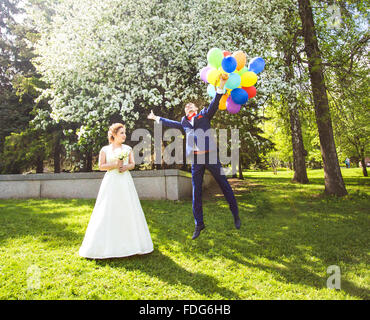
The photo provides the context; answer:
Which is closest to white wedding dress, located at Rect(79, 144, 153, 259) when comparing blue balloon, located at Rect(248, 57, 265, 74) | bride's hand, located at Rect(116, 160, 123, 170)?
bride's hand, located at Rect(116, 160, 123, 170)

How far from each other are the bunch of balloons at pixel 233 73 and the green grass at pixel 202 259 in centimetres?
308

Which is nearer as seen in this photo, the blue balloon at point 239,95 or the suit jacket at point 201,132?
the suit jacket at point 201,132

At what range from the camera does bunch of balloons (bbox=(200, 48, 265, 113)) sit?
5.38 m

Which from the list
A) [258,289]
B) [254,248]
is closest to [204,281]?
[258,289]

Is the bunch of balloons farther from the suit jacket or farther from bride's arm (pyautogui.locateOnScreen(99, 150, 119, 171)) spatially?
bride's arm (pyautogui.locateOnScreen(99, 150, 119, 171))

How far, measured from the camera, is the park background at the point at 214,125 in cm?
454

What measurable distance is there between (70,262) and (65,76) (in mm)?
8243

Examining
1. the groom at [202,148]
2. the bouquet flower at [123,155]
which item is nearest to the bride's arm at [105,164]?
the bouquet flower at [123,155]

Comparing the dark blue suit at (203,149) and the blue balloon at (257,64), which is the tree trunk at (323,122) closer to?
the blue balloon at (257,64)

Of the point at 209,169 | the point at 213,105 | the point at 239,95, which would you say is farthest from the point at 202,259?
the point at 239,95

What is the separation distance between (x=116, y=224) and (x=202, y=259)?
1732 mm

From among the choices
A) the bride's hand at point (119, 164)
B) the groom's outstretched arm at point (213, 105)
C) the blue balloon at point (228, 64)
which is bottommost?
the bride's hand at point (119, 164)

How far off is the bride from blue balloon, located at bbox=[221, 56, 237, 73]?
229 centimetres

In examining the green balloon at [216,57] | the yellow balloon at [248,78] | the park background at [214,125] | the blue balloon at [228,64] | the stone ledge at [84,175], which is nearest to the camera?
the park background at [214,125]
